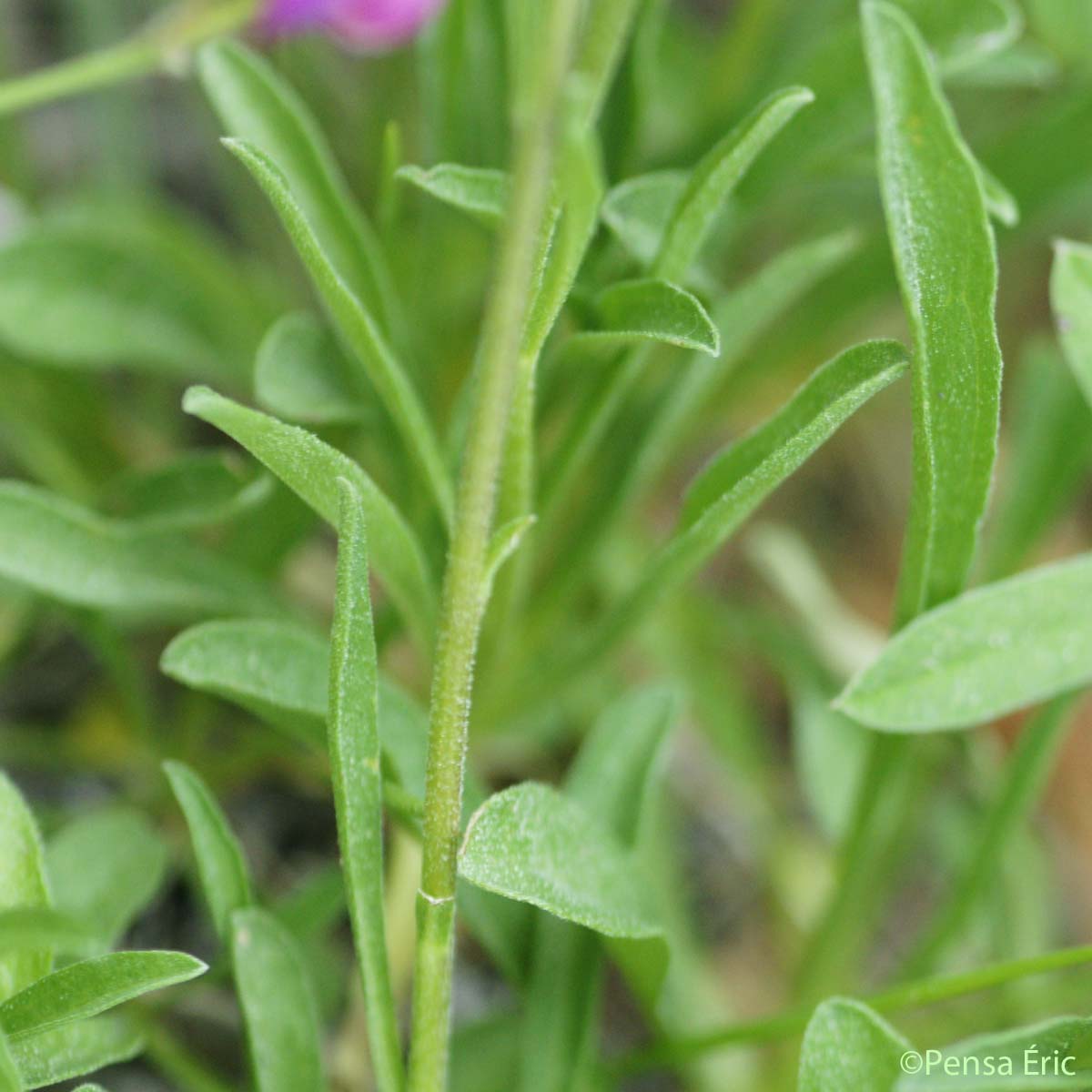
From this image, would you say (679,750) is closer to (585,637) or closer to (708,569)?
(708,569)

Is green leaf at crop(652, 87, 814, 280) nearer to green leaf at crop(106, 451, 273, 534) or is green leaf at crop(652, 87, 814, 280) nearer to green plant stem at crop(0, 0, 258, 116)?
green leaf at crop(106, 451, 273, 534)

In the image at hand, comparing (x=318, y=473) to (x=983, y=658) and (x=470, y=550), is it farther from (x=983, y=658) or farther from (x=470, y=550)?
(x=983, y=658)

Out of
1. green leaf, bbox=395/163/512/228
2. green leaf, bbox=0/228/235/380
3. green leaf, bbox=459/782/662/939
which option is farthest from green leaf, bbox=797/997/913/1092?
green leaf, bbox=0/228/235/380

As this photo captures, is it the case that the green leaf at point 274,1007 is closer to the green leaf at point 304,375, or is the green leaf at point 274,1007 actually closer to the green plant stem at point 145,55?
the green leaf at point 304,375

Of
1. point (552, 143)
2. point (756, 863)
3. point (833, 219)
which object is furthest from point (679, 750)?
point (552, 143)

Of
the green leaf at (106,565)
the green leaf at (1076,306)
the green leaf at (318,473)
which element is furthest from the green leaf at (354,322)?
the green leaf at (1076,306)
